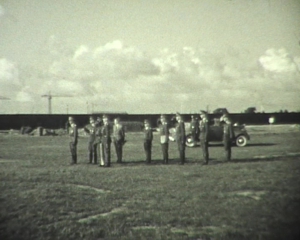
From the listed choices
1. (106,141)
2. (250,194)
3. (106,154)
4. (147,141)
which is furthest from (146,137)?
(250,194)

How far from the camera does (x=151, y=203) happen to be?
6.04 metres

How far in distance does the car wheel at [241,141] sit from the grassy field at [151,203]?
7.71 meters

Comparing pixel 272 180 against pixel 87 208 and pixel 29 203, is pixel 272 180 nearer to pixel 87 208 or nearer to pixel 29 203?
pixel 87 208

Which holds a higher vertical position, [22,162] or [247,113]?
[247,113]

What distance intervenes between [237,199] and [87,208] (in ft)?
9.37

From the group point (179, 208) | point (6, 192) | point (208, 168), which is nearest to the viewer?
point (179, 208)

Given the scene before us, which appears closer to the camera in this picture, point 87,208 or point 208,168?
point 87,208

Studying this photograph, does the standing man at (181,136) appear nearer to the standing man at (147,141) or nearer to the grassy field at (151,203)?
the standing man at (147,141)

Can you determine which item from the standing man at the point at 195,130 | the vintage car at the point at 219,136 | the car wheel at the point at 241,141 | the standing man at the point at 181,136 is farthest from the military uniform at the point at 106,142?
the car wheel at the point at 241,141

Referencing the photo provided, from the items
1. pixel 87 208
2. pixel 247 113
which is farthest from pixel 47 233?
pixel 247 113

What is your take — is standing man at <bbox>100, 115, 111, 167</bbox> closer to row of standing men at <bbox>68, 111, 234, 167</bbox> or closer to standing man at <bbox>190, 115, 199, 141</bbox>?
row of standing men at <bbox>68, 111, 234, 167</bbox>

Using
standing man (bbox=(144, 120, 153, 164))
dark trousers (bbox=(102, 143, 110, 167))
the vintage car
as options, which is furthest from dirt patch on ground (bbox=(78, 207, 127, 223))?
the vintage car

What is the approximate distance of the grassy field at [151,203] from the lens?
4836 millimetres

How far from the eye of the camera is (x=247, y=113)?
32.7 meters
